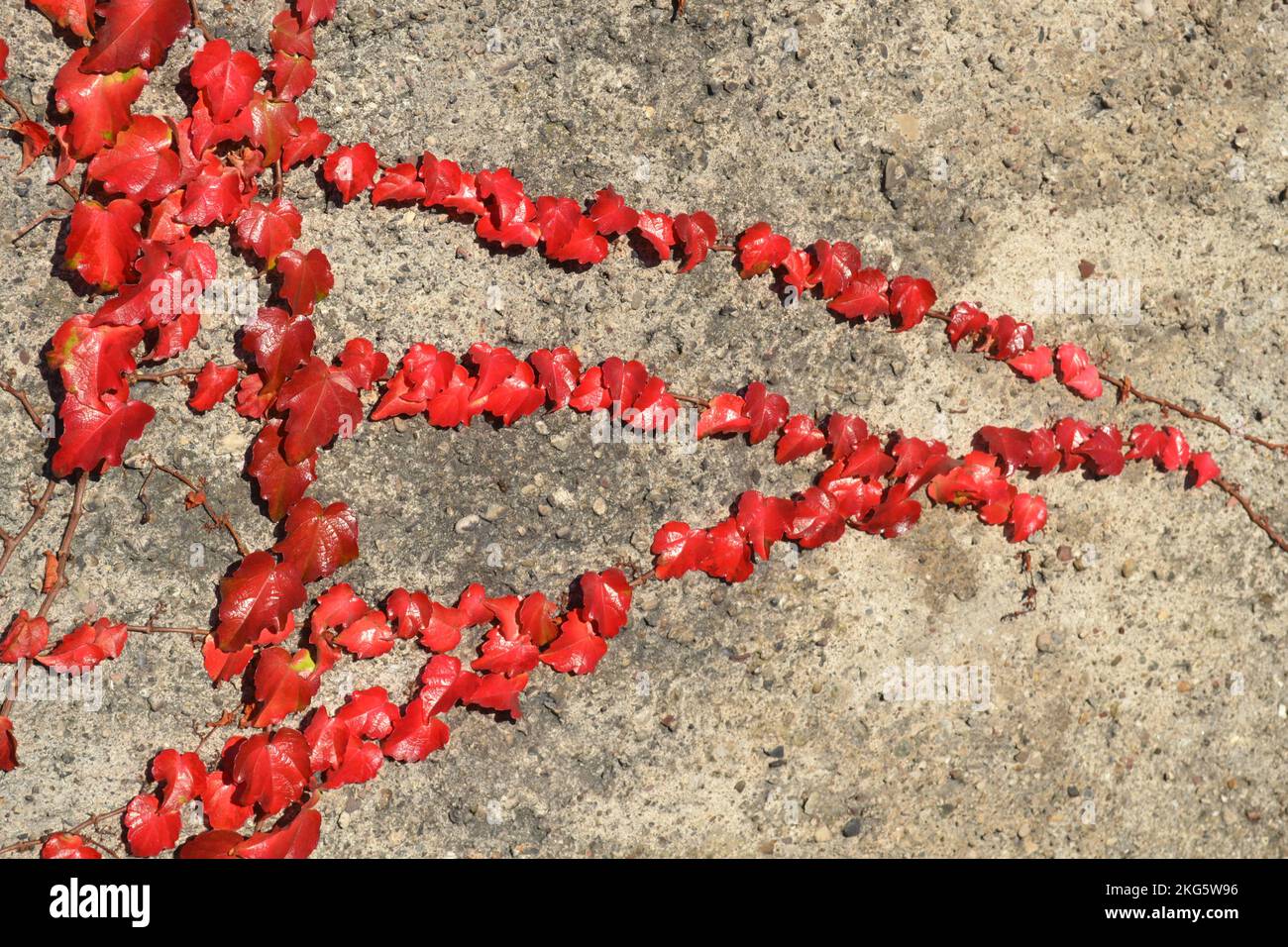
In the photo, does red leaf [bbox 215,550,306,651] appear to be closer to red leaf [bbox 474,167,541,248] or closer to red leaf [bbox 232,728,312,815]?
red leaf [bbox 232,728,312,815]

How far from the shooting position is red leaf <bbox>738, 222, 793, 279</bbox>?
8.09ft

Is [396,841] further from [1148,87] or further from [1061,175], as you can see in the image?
[1148,87]

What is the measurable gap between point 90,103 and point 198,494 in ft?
3.10

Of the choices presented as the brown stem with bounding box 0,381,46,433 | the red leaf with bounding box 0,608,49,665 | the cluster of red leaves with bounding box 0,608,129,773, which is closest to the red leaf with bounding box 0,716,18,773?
the cluster of red leaves with bounding box 0,608,129,773

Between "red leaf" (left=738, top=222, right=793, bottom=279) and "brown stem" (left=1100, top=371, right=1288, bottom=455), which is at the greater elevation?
"red leaf" (left=738, top=222, right=793, bottom=279)

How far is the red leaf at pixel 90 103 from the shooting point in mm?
2174

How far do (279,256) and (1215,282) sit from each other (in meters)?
2.57

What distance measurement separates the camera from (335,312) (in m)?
2.38

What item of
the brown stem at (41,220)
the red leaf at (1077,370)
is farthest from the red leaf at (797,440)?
the brown stem at (41,220)

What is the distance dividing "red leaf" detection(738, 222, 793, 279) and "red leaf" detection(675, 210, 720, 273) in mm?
91

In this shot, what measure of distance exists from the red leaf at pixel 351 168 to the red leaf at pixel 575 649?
1216 millimetres

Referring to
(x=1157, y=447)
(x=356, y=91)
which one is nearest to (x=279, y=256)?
(x=356, y=91)

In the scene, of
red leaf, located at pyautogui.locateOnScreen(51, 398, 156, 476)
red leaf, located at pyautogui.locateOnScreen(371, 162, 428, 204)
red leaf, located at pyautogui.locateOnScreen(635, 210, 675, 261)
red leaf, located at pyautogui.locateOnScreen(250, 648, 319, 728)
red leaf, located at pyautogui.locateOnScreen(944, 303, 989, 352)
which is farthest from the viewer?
red leaf, located at pyautogui.locateOnScreen(944, 303, 989, 352)

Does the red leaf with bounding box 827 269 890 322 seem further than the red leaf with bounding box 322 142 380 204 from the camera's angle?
Yes
